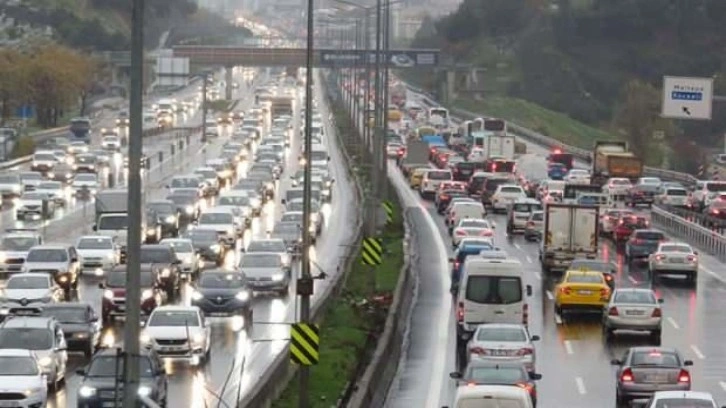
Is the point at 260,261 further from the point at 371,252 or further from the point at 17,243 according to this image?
the point at 17,243

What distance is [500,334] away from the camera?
3597 cm

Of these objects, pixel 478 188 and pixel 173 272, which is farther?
pixel 478 188

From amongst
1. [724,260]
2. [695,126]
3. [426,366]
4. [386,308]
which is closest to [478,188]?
[724,260]

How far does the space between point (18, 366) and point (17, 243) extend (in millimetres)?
27546

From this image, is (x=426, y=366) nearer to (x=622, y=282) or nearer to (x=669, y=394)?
(x=669, y=394)

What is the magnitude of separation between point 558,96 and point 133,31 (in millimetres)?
177392

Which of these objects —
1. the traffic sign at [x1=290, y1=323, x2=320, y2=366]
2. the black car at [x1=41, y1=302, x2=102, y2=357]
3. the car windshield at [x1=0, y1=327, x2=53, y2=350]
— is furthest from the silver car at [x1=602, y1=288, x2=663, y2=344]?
the traffic sign at [x1=290, y1=323, x2=320, y2=366]

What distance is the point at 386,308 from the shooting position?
45844 mm

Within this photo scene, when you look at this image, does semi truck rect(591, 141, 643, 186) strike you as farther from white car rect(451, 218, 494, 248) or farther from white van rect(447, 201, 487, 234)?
white car rect(451, 218, 494, 248)

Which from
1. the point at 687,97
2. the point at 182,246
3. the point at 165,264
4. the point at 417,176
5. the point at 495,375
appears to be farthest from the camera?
the point at 417,176

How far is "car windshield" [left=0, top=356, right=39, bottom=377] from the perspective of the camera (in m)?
31.4

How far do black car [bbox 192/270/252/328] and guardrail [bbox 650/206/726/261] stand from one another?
25.2 meters

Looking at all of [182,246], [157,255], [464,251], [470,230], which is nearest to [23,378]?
[157,255]

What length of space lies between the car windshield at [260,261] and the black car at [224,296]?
6000mm
